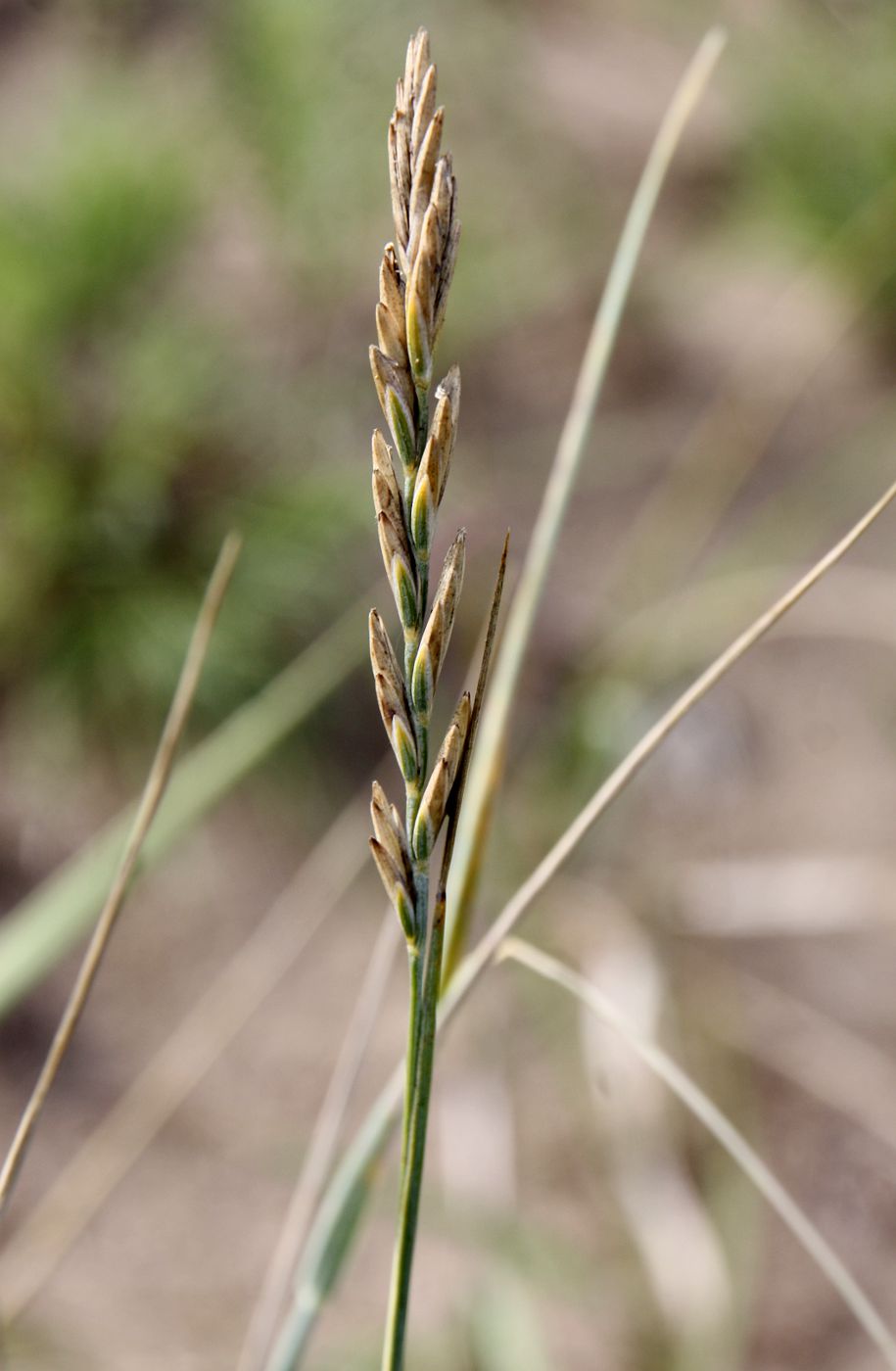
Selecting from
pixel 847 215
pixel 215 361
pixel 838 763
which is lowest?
pixel 838 763

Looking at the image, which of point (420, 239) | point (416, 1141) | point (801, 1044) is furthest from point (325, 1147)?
point (801, 1044)

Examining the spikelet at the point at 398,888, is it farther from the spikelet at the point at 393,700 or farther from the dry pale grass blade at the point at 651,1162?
the dry pale grass blade at the point at 651,1162

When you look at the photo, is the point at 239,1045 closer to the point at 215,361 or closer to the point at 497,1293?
the point at 497,1293

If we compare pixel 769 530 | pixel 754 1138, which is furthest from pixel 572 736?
pixel 769 530

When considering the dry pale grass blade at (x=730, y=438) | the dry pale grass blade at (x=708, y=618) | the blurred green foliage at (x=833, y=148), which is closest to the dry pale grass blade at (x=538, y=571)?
the dry pale grass blade at (x=708, y=618)

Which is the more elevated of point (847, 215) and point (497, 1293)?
point (847, 215)

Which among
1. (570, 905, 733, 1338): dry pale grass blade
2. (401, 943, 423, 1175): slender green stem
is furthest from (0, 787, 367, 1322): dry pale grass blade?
(401, 943, 423, 1175): slender green stem
